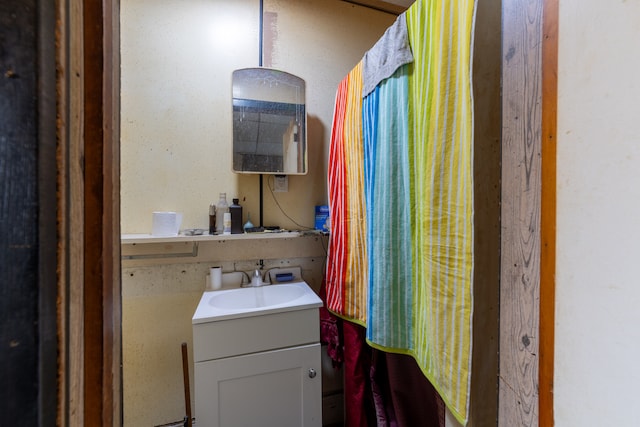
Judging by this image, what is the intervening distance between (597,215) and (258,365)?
1204mm

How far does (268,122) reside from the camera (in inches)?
57.5

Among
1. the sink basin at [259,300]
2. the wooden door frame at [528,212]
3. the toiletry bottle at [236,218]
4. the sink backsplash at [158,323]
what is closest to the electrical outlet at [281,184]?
the toiletry bottle at [236,218]

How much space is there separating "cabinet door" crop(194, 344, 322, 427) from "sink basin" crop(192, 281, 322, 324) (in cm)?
19

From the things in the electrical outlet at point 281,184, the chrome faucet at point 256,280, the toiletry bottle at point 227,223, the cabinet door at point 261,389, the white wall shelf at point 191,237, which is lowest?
the cabinet door at point 261,389

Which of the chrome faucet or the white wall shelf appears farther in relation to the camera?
the chrome faucet

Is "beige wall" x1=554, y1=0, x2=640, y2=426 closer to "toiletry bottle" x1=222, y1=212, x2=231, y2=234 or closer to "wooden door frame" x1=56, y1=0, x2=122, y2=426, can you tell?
"wooden door frame" x1=56, y1=0, x2=122, y2=426

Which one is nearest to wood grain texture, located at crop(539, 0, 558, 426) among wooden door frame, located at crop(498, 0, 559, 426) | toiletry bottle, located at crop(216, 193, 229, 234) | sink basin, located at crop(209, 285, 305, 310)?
wooden door frame, located at crop(498, 0, 559, 426)

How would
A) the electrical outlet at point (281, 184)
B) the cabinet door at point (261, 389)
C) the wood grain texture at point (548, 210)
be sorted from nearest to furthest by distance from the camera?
the wood grain texture at point (548, 210), the cabinet door at point (261, 389), the electrical outlet at point (281, 184)

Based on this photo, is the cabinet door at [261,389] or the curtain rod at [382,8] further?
the curtain rod at [382,8]

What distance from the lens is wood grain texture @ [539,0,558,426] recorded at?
23.2 inches

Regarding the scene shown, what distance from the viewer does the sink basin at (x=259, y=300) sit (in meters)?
1.14

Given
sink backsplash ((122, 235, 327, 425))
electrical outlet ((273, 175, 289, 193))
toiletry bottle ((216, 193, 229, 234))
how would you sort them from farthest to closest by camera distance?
electrical outlet ((273, 175, 289, 193)), toiletry bottle ((216, 193, 229, 234)), sink backsplash ((122, 235, 327, 425))

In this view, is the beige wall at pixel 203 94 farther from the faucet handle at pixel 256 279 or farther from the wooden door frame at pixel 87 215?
the wooden door frame at pixel 87 215

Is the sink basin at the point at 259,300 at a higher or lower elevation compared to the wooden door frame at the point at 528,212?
lower
